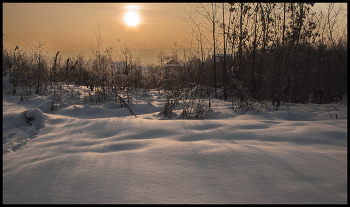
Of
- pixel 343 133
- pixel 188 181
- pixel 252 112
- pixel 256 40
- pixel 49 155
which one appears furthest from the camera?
pixel 256 40

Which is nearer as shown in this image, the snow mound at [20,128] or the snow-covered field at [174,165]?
the snow-covered field at [174,165]

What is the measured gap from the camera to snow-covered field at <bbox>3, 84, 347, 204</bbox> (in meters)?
1.01

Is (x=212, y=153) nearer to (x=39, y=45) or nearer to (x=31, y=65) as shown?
(x=39, y=45)

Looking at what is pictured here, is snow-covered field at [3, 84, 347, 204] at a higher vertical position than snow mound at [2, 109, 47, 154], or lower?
lower

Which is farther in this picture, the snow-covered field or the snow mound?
the snow mound

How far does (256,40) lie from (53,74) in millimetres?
Answer: 6896

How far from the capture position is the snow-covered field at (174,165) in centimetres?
101

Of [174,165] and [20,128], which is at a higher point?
[20,128]

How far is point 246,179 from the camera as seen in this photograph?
112 cm

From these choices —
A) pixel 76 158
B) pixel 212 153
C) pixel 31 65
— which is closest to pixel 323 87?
pixel 212 153

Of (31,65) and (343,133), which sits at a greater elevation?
(31,65)

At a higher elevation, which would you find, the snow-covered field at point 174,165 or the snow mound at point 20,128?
the snow mound at point 20,128

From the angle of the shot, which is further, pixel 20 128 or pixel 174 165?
pixel 20 128

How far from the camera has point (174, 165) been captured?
1.29 metres
